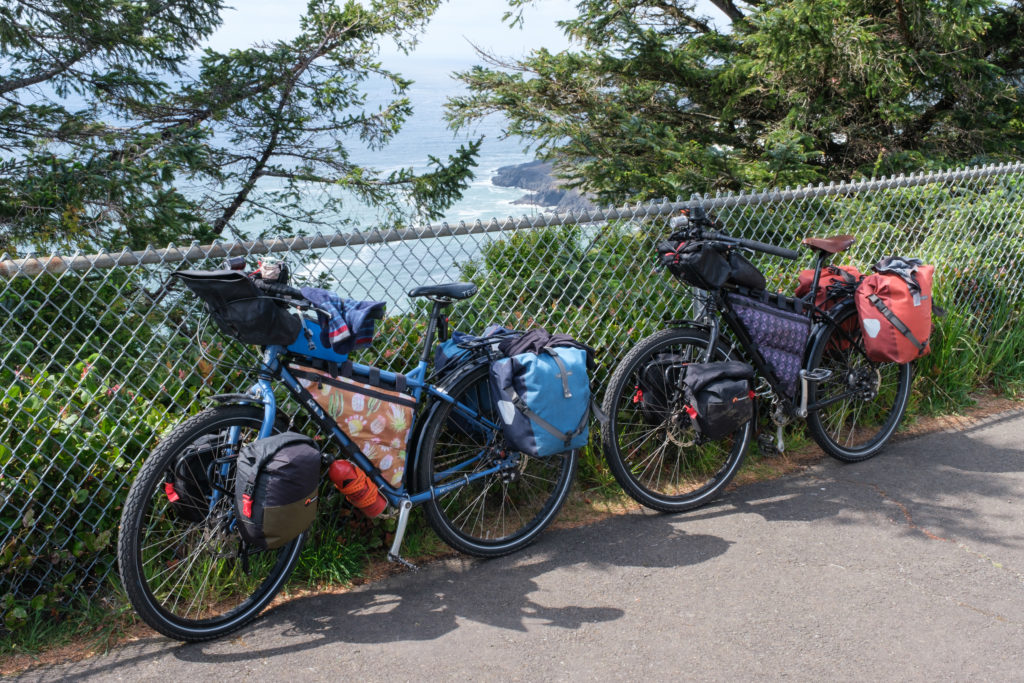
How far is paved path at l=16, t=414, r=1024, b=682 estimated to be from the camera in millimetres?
3002

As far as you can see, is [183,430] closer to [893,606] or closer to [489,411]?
[489,411]

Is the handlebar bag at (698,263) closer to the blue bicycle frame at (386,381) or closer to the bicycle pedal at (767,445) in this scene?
the bicycle pedal at (767,445)

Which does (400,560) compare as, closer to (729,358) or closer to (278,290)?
(278,290)

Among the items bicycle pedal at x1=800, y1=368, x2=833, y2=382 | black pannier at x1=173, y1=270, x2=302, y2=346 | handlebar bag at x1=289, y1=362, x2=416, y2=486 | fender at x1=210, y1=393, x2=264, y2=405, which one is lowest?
fender at x1=210, y1=393, x2=264, y2=405

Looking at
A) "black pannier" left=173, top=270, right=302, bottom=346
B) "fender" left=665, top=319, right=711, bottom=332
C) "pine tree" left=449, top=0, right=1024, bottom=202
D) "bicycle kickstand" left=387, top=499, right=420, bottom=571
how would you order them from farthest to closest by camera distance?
"pine tree" left=449, top=0, right=1024, bottom=202 < "fender" left=665, top=319, right=711, bottom=332 < "bicycle kickstand" left=387, top=499, right=420, bottom=571 < "black pannier" left=173, top=270, right=302, bottom=346

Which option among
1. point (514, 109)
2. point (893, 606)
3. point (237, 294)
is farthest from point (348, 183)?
point (893, 606)

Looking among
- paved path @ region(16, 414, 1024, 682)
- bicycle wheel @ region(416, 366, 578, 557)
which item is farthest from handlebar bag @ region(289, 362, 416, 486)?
paved path @ region(16, 414, 1024, 682)

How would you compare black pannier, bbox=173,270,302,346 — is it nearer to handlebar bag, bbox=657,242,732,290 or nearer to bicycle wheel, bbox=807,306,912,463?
handlebar bag, bbox=657,242,732,290

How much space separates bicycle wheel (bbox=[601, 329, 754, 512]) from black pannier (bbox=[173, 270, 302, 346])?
5.78 feet

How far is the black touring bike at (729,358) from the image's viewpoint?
13.5 ft

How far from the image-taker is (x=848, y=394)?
480cm

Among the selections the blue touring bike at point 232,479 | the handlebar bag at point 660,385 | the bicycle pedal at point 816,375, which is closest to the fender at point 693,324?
the handlebar bag at point 660,385

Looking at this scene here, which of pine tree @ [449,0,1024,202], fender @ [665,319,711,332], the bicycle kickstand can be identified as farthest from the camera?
pine tree @ [449,0,1024,202]

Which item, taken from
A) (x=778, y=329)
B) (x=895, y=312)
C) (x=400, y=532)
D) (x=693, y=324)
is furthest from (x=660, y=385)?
(x=400, y=532)
